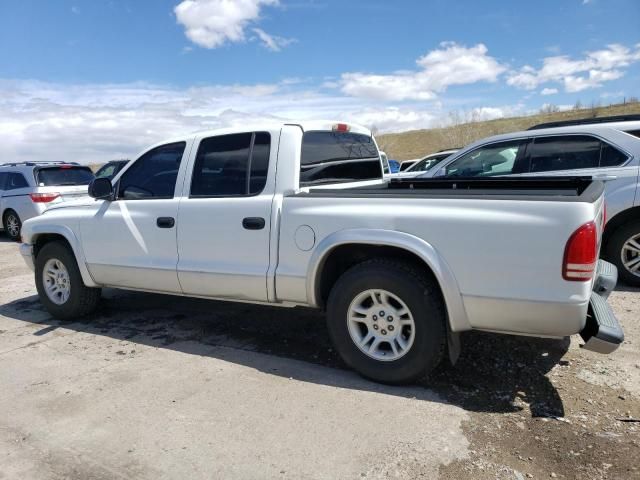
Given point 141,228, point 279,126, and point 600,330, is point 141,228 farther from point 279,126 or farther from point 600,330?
point 600,330

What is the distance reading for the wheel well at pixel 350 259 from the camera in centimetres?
362

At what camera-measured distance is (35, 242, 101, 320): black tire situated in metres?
5.39

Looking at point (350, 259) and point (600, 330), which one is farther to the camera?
point (350, 259)

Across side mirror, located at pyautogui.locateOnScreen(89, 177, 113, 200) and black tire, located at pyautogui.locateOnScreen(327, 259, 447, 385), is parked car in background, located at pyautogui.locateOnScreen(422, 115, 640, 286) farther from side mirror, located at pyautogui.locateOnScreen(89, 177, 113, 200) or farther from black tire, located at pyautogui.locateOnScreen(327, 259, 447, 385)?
side mirror, located at pyautogui.locateOnScreen(89, 177, 113, 200)

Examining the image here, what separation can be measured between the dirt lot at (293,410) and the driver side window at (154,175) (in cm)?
136

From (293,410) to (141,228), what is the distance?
2311 millimetres

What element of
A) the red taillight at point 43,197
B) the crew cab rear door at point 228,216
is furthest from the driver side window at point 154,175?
the red taillight at point 43,197

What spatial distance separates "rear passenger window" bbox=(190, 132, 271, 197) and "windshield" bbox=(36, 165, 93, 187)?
7.98 metres

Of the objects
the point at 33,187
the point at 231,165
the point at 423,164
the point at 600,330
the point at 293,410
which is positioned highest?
the point at 231,165

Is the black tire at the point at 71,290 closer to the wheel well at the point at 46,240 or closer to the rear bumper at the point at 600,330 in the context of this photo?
the wheel well at the point at 46,240

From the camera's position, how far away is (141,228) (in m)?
4.78

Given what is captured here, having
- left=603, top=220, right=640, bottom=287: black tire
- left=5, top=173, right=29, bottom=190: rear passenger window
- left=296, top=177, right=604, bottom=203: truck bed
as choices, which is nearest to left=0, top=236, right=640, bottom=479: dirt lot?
left=603, top=220, right=640, bottom=287: black tire

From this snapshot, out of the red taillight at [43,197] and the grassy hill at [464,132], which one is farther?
the grassy hill at [464,132]

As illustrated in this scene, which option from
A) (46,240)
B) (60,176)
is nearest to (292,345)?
(46,240)
